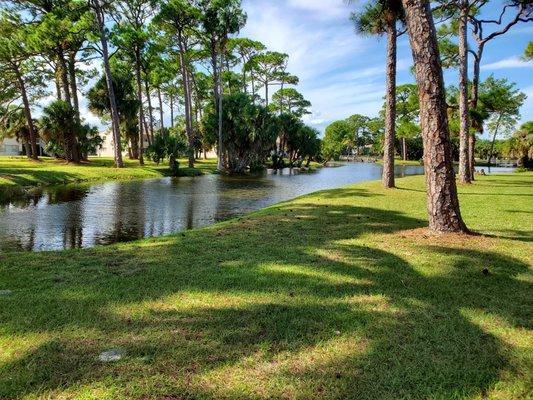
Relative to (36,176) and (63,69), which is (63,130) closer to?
(63,69)

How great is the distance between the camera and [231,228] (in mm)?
8695

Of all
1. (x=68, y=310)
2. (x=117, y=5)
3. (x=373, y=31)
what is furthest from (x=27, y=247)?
(x=117, y=5)

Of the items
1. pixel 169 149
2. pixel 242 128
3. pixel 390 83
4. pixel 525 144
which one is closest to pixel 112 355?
pixel 390 83

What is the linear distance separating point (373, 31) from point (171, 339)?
1821 centimetres

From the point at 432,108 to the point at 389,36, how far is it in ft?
36.7

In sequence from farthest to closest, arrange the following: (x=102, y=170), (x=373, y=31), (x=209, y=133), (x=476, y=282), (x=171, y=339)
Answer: (x=209, y=133) → (x=102, y=170) → (x=373, y=31) → (x=476, y=282) → (x=171, y=339)

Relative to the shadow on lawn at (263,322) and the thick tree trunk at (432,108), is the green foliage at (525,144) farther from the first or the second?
the shadow on lawn at (263,322)

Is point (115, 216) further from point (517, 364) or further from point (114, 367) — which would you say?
point (517, 364)

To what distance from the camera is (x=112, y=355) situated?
10.4 feet

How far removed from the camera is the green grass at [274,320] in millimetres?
2824

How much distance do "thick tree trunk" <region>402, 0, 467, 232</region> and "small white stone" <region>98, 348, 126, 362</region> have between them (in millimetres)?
5987

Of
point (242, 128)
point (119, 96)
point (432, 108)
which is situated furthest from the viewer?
point (119, 96)

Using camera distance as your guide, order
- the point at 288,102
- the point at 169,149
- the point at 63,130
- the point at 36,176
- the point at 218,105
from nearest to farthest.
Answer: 1. the point at 36,176
2. the point at 63,130
3. the point at 169,149
4. the point at 218,105
5. the point at 288,102

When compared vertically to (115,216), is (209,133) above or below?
above
